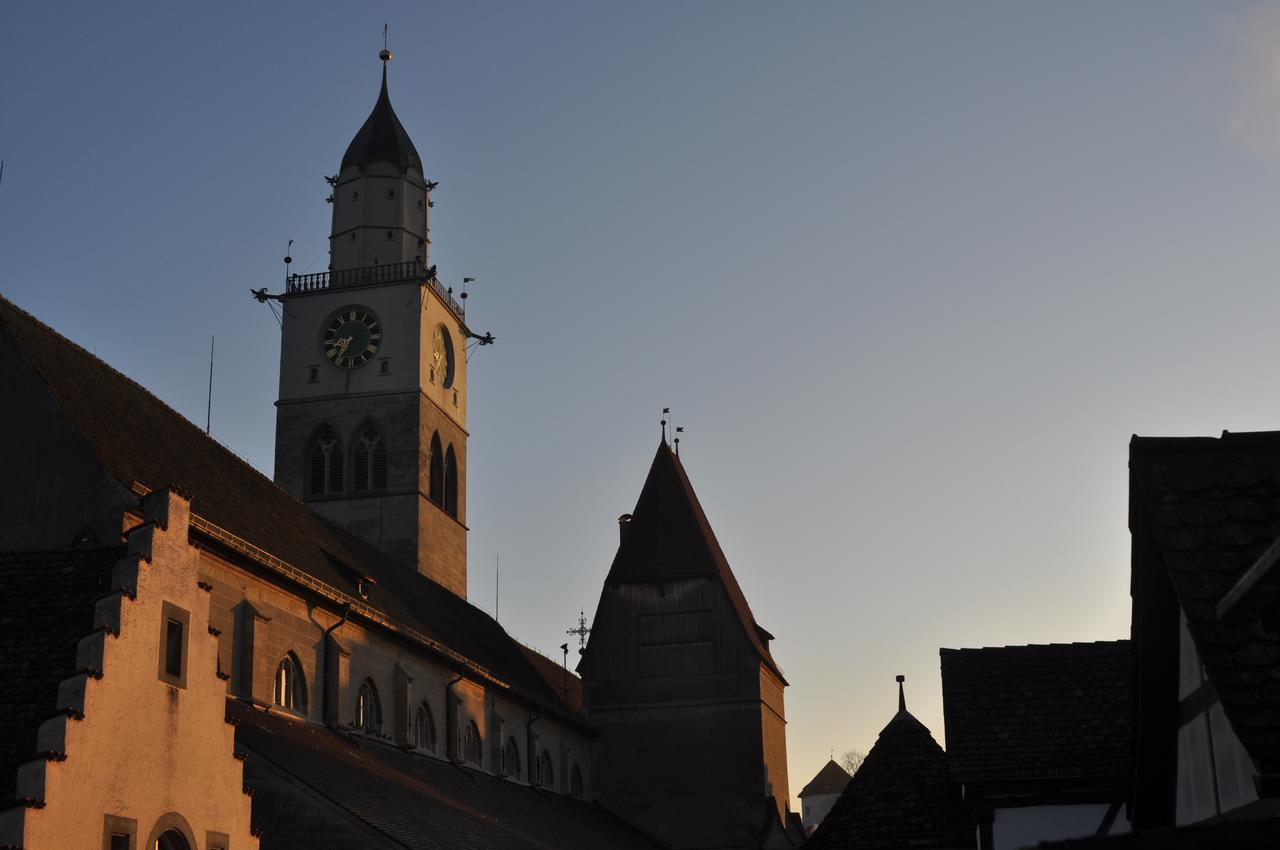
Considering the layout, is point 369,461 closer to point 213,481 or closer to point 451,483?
point 451,483

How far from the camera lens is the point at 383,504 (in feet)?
192

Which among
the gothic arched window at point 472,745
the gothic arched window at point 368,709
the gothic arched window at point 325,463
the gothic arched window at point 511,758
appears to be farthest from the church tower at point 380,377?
the gothic arched window at point 368,709

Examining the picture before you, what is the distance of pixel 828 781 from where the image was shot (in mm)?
131625

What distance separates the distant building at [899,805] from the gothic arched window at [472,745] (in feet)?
60.2

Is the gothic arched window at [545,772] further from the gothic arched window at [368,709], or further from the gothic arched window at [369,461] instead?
the gothic arched window at [369,461]

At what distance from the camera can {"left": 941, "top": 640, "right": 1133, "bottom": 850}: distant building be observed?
19266 mm

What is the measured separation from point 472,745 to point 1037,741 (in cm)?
2558

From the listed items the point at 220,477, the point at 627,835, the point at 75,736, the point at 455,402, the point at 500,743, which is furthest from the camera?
the point at 455,402

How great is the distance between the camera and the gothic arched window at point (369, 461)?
58.8 metres

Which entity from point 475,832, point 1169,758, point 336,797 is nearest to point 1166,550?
point 1169,758

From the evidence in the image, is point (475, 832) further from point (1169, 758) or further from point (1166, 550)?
point (1166, 550)

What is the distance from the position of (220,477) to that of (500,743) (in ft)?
42.2

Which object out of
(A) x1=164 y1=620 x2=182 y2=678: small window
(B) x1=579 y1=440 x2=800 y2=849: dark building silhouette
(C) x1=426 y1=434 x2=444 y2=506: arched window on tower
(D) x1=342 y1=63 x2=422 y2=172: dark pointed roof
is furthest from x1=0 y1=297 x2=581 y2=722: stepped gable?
(D) x1=342 y1=63 x2=422 y2=172: dark pointed roof

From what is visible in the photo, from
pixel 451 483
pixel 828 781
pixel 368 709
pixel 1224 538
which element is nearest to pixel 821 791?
pixel 828 781
